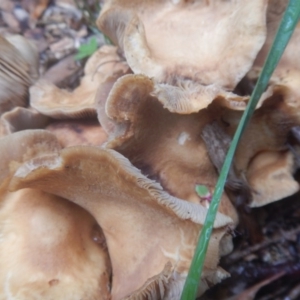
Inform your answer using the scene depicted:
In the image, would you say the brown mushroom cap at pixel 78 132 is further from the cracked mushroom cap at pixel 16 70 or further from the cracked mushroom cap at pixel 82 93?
the cracked mushroom cap at pixel 16 70

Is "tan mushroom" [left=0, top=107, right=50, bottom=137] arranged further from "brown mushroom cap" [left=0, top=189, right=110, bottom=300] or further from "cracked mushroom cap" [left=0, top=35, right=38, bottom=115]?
"brown mushroom cap" [left=0, top=189, right=110, bottom=300]

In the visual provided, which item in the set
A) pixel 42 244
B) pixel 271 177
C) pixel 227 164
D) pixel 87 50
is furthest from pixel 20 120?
pixel 271 177

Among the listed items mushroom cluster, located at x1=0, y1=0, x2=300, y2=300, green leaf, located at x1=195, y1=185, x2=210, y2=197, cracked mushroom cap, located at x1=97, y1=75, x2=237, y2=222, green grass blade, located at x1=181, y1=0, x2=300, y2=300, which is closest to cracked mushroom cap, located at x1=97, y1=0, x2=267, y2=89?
mushroom cluster, located at x1=0, y1=0, x2=300, y2=300

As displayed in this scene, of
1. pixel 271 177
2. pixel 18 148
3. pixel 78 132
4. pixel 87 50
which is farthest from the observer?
pixel 87 50

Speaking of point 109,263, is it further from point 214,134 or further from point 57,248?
point 214,134

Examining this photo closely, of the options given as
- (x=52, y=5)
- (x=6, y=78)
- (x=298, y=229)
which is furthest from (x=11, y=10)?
(x=298, y=229)

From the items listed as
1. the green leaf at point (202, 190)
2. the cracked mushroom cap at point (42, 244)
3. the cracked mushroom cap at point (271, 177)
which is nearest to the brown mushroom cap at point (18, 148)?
the cracked mushroom cap at point (42, 244)

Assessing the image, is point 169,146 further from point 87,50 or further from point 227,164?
point 87,50
